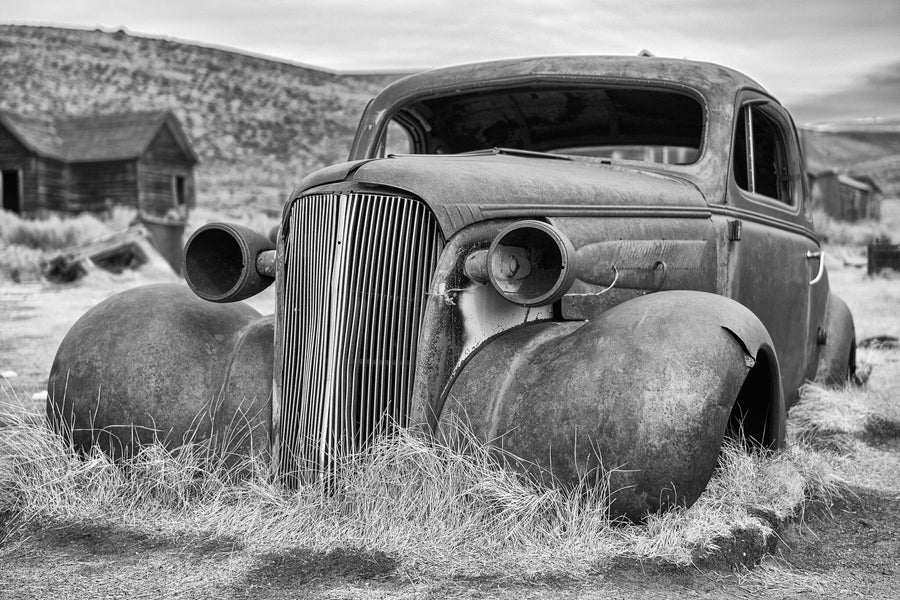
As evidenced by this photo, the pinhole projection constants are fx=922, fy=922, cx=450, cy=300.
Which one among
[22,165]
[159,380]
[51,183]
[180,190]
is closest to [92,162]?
[51,183]

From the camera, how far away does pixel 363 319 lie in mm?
3131

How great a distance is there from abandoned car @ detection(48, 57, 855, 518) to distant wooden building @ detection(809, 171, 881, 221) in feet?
138

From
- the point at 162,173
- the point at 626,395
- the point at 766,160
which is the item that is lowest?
the point at 626,395

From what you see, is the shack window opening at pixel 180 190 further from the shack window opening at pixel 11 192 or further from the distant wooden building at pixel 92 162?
the shack window opening at pixel 11 192

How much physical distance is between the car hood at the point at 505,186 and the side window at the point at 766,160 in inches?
31.4

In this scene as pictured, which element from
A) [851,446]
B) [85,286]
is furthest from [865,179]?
[851,446]

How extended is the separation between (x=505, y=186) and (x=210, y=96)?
6272 cm

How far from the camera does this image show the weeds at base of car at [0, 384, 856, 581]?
281cm

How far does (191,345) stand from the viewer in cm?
374

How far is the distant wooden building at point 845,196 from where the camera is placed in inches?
1801

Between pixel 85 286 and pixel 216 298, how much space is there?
13687mm

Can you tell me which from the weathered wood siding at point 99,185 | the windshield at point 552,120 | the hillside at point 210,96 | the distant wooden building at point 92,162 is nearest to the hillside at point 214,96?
the hillside at point 210,96

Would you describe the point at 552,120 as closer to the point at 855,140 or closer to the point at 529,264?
the point at 529,264

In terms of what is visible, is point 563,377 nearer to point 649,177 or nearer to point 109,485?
point 649,177
